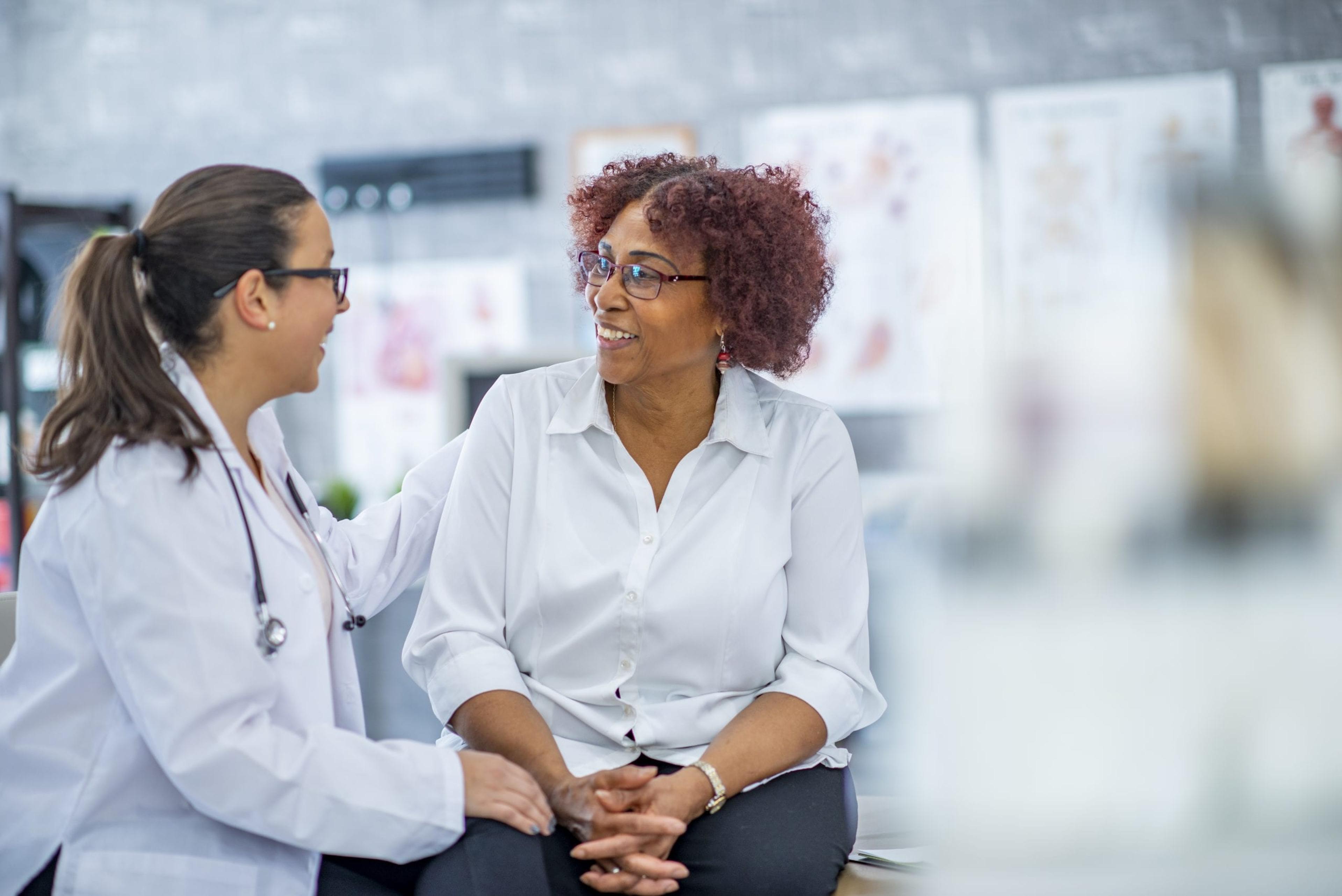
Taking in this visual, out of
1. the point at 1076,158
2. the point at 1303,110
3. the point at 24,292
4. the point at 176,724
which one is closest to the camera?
the point at 176,724

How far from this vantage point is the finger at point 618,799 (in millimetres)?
1374

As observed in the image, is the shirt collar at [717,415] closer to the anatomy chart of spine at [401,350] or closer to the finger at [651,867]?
the finger at [651,867]

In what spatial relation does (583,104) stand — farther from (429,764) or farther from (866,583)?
(429,764)

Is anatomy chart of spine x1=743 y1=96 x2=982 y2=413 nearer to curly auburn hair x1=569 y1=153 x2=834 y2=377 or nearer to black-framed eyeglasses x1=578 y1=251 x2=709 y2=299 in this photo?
curly auburn hair x1=569 y1=153 x2=834 y2=377

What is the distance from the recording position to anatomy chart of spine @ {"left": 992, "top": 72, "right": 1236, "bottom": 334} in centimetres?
377

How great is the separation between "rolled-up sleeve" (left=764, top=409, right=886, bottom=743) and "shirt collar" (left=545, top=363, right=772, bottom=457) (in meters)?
0.08

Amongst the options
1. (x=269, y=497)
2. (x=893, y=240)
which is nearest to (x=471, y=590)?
(x=269, y=497)

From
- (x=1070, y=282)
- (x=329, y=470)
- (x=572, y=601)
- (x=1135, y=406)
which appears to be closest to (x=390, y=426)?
(x=329, y=470)

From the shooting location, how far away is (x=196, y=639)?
113cm

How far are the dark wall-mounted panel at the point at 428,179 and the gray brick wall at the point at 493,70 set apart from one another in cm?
6

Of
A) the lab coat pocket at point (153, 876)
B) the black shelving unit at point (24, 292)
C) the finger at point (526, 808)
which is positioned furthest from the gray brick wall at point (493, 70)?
the lab coat pocket at point (153, 876)

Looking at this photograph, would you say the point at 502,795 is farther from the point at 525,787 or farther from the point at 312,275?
the point at 312,275

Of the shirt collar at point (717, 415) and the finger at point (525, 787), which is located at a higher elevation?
the shirt collar at point (717, 415)

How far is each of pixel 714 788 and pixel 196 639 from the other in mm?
630
